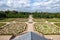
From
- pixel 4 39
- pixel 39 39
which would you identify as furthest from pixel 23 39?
pixel 4 39

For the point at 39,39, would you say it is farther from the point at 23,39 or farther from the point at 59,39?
the point at 59,39

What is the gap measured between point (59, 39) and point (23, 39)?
8.76 metres

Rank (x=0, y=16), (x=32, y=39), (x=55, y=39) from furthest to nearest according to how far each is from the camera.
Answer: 1. (x=0, y=16)
2. (x=55, y=39)
3. (x=32, y=39)

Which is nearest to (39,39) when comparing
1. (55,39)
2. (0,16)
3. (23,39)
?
(23,39)

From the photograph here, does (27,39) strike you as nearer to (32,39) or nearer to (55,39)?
(32,39)

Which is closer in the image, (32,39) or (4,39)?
(32,39)

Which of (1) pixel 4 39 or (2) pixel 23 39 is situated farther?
(1) pixel 4 39

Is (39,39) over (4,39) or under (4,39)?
over

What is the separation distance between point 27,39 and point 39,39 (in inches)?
11.8

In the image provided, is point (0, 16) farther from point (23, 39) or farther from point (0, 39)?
point (23, 39)

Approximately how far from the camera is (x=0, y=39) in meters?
11.4

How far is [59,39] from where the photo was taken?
1128cm

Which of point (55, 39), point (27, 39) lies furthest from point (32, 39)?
point (55, 39)

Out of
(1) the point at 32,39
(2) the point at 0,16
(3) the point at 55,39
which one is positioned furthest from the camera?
(2) the point at 0,16
